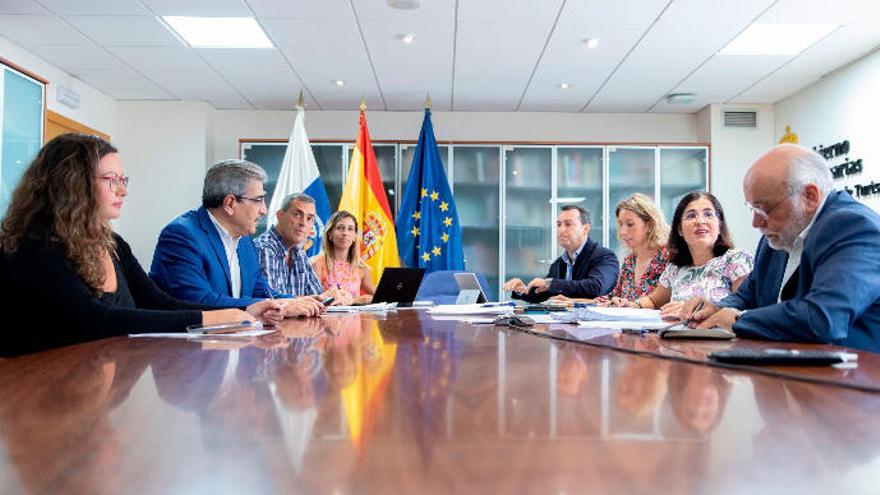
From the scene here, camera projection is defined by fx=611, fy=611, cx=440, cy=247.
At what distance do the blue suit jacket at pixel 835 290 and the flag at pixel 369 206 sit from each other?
13.8 feet

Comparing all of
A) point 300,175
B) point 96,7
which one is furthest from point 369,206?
point 96,7

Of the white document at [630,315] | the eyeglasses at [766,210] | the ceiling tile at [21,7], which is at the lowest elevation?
the white document at [630,315]

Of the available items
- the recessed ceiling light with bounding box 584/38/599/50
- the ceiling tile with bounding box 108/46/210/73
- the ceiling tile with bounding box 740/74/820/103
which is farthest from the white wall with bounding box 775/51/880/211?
the ceiling tile with bounding box 108/46/210/73

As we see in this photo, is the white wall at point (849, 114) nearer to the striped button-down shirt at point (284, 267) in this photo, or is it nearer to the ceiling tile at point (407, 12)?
the ceiling tile at point (407, 12)

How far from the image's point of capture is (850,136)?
489 centimetres

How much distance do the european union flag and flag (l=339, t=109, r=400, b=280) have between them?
15 centimetres

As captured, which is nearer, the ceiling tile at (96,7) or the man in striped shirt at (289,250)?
the man in striped shirt at (289,250)

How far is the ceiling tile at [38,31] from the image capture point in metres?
4.10

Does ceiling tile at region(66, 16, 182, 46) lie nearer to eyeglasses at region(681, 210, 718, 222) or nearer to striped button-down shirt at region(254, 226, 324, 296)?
striped button-down shirt at region(254, 226, 324, 296)

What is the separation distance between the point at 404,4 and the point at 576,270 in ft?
6.79

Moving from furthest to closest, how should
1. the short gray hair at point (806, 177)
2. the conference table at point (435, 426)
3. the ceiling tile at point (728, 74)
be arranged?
the ceiling tile at point (728, 74), the short gray hair at point (806, 177), the conference table at point (435, 426)

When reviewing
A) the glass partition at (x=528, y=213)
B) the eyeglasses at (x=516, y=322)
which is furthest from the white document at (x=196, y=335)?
the glass partition at (x=528, y=213)

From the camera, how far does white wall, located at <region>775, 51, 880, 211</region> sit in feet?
15.2

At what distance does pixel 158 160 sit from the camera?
6.11 m
